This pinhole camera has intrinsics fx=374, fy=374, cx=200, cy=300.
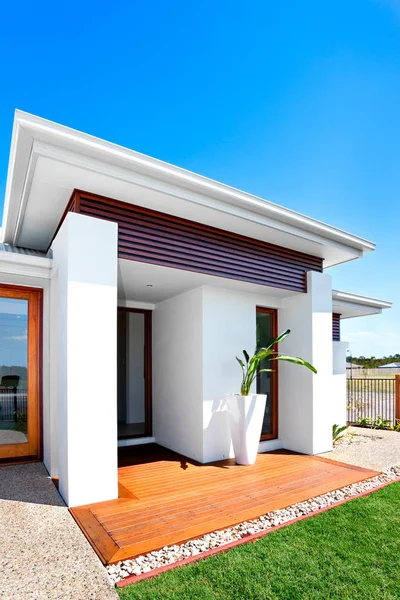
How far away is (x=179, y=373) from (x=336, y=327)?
542 cm

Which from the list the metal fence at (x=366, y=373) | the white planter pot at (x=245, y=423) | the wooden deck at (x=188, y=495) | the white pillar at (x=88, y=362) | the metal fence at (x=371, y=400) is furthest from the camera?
the metal fence at (x=366, y=373)

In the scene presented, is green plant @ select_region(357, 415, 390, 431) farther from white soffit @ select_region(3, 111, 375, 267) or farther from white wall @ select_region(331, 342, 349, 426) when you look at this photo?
white soffit @ select_region(3, 111, 375, 267)

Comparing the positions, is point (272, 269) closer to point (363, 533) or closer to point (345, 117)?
point (363, 533)

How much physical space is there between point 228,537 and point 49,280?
443 cm

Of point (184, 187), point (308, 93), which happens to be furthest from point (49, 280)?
point (308, 93)

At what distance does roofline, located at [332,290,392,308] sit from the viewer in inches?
362

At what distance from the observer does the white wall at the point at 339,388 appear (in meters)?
8.97

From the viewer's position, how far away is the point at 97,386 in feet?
14.6

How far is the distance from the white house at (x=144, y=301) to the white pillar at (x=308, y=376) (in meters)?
0.03

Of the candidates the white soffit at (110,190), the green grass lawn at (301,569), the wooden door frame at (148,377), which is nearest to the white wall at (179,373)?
the wooden door frame at (148,377)

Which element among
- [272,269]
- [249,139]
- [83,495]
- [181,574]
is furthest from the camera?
[249,139]

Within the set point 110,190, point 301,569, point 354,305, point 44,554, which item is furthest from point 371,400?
point 44,554

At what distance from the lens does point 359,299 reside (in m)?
9.91

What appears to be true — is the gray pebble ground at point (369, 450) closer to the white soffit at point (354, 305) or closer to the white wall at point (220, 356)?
the white wall at point (220, 356)
